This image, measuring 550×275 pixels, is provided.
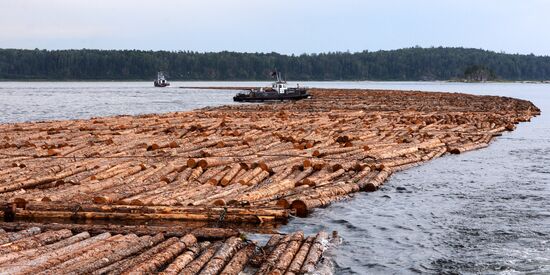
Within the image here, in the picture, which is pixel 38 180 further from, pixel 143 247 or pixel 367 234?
pixel 367 234

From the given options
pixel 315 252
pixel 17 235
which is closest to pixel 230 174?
pixel 315 252

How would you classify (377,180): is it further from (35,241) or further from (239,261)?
(35,241)

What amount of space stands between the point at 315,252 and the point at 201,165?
8.69m

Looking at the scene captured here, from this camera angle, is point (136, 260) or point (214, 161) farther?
point (214, 161)

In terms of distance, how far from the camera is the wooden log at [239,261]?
32.3ft

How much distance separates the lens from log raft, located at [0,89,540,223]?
1417 centimetres

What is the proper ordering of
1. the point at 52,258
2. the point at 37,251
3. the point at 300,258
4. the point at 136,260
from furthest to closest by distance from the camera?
the point at 300,258, the point at 37,251, the point at 136,260, the point at 52,258

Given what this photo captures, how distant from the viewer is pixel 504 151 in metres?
30.0

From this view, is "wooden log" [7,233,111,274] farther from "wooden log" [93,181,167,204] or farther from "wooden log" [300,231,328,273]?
"wooden log" [300,231,328,273]

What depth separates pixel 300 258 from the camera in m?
10.5

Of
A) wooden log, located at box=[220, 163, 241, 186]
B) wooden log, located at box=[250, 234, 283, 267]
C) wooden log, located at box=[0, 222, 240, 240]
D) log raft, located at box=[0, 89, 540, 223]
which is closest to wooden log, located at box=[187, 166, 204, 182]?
log raft, located at box=[0, 89, 540, 223]

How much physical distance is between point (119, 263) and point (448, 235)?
6.98 meters

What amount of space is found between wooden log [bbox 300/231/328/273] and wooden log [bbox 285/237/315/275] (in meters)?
0.06

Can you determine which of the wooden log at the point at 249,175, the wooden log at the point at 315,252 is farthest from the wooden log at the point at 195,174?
the wooden log at the point at 315,252
